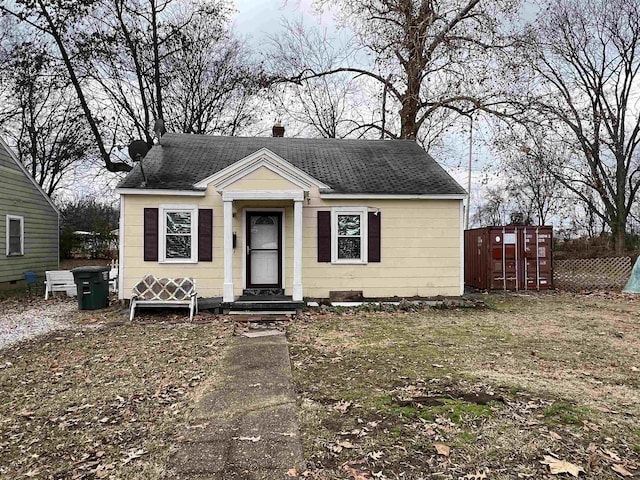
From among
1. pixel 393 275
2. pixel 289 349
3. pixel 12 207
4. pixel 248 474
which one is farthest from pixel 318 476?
pixel 12 207

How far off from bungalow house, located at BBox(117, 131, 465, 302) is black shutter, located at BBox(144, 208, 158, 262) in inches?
0.9

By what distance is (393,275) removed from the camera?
11.3m

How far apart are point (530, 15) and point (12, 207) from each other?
2235 cm

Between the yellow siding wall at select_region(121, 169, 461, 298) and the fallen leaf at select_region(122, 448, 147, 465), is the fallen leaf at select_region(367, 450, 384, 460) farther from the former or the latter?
the yellow siding wall at select_region(121, 169, 461, 298)

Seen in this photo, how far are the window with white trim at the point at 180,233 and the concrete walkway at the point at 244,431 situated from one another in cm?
554

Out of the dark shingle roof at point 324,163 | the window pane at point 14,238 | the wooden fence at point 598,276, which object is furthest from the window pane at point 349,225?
the window pane at point 14,238

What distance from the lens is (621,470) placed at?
3109 mm

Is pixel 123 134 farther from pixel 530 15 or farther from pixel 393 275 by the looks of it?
pixel 530 15

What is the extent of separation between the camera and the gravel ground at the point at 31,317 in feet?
26.6

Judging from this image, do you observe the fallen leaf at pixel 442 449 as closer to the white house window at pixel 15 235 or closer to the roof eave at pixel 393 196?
the roof eave at pixel 393 196

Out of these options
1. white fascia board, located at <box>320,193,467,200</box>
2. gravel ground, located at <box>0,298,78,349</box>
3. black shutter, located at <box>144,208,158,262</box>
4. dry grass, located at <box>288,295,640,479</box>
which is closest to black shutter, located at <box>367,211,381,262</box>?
Answer: white fascia board, located at <box>320,193,467,200</box>

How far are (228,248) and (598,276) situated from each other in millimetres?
12240

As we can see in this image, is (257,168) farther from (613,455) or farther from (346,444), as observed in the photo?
(613,455)

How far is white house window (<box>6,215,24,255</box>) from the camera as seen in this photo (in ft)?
49.4
